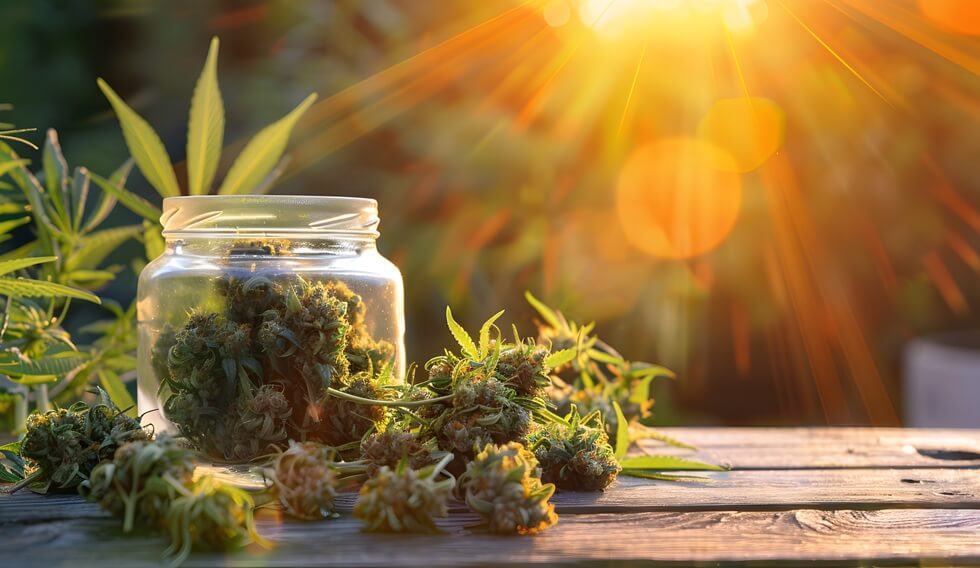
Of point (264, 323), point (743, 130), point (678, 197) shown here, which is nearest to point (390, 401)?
point (264, 323)

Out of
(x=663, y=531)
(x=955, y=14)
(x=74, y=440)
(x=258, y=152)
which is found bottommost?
(x=663, y=531)

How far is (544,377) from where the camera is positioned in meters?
0.91

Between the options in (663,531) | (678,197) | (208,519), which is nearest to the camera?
(208,519)

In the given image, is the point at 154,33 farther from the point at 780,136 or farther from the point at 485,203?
the point at 780,136

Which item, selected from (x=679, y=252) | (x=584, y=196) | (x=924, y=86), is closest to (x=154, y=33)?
(x=584, y=196)

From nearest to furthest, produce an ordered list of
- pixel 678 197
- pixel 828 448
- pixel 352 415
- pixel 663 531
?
pixel 663 531
pixel 352 415
pixel 828 448
pixel 678 197

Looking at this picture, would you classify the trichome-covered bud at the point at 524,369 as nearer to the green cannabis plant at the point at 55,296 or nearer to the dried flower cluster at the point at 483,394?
the dried flower cluster at the point at 483,394

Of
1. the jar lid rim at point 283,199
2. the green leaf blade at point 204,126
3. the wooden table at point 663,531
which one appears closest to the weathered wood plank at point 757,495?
the wooden table at point 663,531

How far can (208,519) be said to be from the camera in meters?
0.72

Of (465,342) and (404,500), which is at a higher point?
(465,342)

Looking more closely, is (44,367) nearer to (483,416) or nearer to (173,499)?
(173,499)

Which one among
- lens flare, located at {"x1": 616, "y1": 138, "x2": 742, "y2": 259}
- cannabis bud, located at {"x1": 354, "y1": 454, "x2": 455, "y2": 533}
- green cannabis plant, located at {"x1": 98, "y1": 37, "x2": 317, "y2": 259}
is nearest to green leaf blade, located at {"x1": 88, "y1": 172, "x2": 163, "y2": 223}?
green cannabis plant, located at {"x1": 98, "y1": 37, "x2": 317, "y2": 259}

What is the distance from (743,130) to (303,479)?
2.08m

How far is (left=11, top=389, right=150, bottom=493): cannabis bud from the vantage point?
2.99ft
